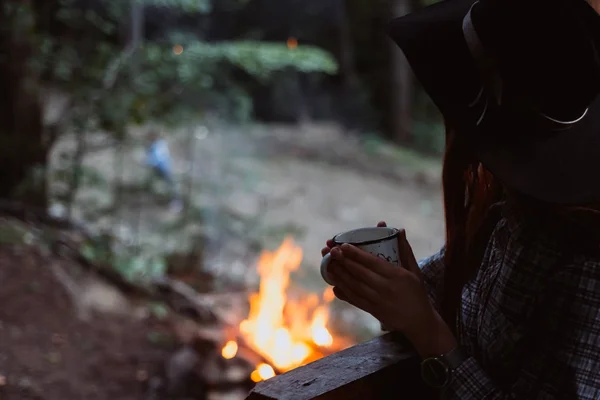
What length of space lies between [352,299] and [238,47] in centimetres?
339

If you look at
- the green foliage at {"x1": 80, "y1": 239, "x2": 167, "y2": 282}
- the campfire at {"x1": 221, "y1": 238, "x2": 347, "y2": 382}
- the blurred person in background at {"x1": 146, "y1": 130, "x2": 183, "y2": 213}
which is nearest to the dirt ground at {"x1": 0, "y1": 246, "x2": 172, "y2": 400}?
the green foliage at {"x1": 80, "y1": 239, "x2": 167, "y2": 282}

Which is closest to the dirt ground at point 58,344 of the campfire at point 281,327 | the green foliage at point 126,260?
the green foliage at point 126,260

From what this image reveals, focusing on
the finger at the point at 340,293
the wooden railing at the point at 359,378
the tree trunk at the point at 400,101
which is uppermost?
the tree trunk at the point at 400,101

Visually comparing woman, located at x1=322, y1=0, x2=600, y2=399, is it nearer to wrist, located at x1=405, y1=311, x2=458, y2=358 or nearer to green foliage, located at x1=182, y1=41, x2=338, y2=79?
wrist, located at x1=405, y1=311, x2=458, y2=358

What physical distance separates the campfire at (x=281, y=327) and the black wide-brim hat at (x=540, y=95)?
1.65 meters

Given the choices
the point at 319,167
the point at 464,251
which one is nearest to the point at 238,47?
the point at 464,251

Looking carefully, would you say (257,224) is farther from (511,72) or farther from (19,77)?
(511,72)

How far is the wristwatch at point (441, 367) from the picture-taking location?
1.22 meters

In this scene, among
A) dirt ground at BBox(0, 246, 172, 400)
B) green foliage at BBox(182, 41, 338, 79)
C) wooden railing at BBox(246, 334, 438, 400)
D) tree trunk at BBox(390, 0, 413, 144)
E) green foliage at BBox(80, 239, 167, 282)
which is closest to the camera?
wooden railing at BBox(246, 334, 438, 400)

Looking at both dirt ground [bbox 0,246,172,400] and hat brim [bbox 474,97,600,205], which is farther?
dirt ground [bbox 0,246,172,400]

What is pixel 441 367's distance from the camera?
123cm

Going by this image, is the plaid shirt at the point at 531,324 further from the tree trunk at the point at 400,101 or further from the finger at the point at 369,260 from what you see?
the tree trunk at the point at 400,101

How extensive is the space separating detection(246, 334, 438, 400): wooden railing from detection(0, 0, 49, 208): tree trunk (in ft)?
10.5

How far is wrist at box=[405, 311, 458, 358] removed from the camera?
1.26 meters
